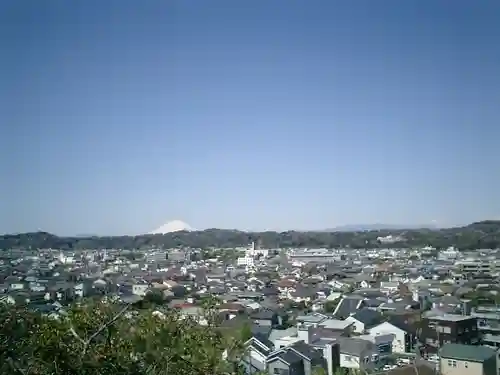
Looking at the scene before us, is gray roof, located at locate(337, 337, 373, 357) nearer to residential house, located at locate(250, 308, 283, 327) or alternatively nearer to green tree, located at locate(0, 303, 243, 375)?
residential house, located at locate(250, 308, 283, 327)

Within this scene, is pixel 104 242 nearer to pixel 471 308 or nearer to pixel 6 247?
pixel 6 247

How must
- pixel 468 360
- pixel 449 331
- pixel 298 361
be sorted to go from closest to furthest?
pixel 468 360 → pixel 298 361 → pixel 449 331

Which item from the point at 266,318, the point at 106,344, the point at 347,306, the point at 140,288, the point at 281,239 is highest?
the point at 281,239

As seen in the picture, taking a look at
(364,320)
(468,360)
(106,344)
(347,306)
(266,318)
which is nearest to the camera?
(106,344)

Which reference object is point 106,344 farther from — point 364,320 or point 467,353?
point 364,320

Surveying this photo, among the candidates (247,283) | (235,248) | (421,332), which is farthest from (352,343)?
(235,248)

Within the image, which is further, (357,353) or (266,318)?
(266,318)

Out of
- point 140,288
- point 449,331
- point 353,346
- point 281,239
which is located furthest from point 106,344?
point 281,239
